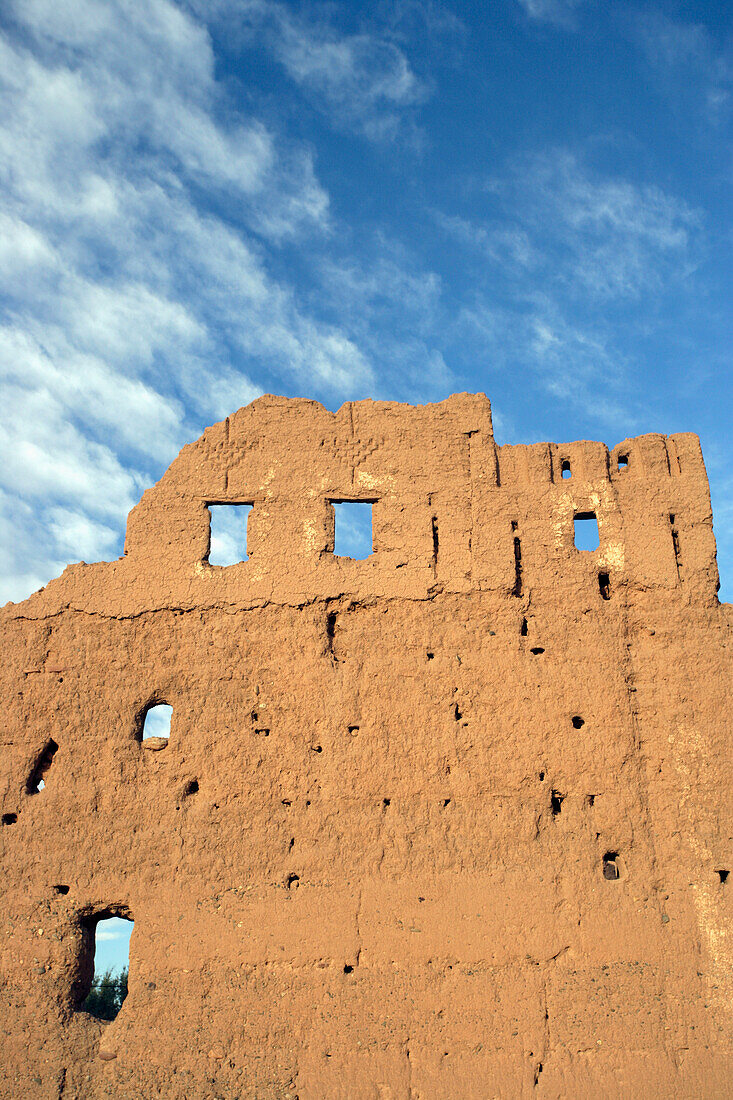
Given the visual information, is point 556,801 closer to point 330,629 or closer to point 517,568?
point 517,568

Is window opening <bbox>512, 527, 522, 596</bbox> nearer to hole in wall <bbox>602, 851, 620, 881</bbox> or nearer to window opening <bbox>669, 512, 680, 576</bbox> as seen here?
window opening <bbox>669, 512, 680, 576</bbox>

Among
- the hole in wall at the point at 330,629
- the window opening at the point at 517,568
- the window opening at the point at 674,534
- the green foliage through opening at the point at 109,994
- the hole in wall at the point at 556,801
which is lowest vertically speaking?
the green foliage through opening at the point at 109,994

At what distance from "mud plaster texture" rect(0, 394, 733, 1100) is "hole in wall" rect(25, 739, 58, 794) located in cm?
5

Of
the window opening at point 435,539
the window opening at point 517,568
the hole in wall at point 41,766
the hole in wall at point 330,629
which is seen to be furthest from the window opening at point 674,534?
the hole in wall at point 41,766

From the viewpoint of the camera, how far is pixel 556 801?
330 inches

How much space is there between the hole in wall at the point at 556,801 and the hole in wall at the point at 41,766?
16.8ft

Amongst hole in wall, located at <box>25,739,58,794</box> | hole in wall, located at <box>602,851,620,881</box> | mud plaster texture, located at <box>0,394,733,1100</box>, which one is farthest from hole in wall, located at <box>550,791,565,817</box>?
hole in wall, located at <box>25,739,58,794</box>

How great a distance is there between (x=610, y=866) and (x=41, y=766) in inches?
231

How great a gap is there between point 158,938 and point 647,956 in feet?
15.1

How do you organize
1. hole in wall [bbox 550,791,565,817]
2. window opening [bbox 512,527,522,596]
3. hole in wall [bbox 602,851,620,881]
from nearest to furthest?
hole in wall [bbox 602,851,620,881] → hole in wall [bbox 550,791,565,817] → window opening [bbox 512,527,522,596]

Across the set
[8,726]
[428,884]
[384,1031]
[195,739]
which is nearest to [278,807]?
[195,739]

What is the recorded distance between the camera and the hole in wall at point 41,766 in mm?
8672

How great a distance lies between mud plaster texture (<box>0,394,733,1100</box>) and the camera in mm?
7582

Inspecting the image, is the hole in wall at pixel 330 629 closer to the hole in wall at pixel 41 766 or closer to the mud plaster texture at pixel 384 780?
the mud plaster texture at pixel 384 780
